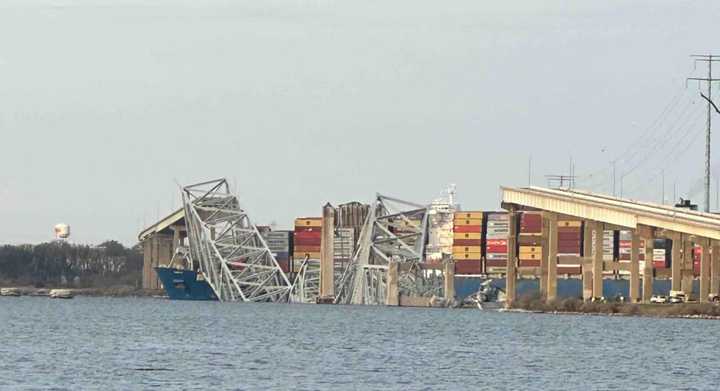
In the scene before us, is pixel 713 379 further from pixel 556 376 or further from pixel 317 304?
pixel 317 304

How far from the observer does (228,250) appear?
186625 millimetres

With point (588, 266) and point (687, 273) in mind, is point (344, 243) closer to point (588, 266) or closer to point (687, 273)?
point (588, 266)

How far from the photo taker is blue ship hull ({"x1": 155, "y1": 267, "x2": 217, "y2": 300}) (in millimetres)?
191000

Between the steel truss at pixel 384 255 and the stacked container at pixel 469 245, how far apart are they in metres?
5.97

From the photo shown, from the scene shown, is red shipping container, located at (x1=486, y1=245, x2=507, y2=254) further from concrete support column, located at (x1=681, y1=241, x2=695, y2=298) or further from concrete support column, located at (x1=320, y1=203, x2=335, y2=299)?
concrete support column, located at (x1=681, y1=241, x2=695, y2=298)

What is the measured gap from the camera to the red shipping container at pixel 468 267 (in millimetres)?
185875

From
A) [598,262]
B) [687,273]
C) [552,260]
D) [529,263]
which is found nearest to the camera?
[687,273]

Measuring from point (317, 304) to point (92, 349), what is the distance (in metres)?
102

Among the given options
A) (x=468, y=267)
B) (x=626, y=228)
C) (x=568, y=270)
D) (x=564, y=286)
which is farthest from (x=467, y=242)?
(x=626, y=228)

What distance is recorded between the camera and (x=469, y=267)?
186875 mm

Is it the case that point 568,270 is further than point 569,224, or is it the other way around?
point 569,224

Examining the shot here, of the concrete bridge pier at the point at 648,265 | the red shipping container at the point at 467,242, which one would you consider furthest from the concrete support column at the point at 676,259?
the red shipping container at the point at 467,242

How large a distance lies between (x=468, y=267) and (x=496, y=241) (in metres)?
3.94

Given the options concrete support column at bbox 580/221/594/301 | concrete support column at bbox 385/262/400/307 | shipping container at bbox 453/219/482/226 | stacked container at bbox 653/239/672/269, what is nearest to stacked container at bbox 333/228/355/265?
shipping container at bbox 453/219/482/226
